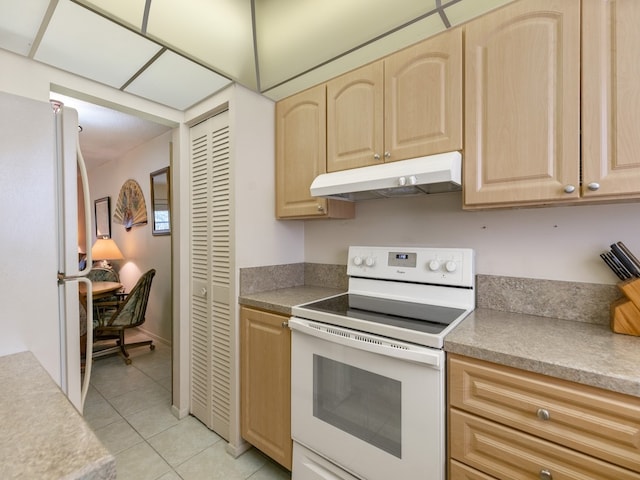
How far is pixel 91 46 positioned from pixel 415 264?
1.84 metres

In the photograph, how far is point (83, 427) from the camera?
0.60m

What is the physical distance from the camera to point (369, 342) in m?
1.15

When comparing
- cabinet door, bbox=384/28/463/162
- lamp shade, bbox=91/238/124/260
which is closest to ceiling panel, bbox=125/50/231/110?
cabinet door, bbox=384/28/463/162

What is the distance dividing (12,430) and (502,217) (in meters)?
1.80

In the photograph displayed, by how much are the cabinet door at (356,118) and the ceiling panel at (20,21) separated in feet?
4.12

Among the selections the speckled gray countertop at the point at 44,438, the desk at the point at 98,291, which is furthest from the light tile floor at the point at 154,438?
the speckled gray countertop at the point at 44,438

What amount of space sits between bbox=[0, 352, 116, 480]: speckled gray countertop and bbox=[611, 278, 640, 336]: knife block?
156 cm

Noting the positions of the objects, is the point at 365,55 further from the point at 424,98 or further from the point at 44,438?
the point at 44,438

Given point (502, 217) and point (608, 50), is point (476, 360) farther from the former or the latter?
point (608, 50)

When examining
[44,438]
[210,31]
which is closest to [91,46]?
[210,31]

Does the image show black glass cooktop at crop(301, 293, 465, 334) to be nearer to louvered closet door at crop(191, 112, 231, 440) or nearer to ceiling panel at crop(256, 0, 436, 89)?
louvered closet door at crop(191, 112, 231, 440)

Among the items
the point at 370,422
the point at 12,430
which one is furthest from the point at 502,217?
the point at 12,430

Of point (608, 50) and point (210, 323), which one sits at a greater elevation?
point (608, 50)

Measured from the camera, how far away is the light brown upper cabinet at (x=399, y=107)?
129 centimetres
